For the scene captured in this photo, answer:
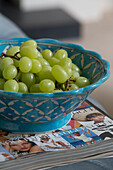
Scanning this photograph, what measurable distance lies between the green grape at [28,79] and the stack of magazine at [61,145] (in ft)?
0.40

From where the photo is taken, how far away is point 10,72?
688mm

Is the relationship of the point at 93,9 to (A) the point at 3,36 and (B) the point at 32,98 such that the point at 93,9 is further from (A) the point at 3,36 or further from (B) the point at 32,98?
(B) the point at 32,98

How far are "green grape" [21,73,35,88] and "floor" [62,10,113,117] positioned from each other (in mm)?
1489

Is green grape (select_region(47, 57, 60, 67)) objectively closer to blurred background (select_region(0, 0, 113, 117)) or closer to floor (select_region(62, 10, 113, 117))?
floor (select_region(62, 10, 113, 117))

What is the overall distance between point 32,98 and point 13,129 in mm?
136

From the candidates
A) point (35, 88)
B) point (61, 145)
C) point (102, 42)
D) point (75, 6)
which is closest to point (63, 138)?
point (61, 145)

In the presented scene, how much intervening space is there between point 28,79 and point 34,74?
4 centimetres

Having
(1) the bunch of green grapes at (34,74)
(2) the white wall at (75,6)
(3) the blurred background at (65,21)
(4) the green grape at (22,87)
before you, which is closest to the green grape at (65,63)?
(1) the bunch of green grapes at (34,74)

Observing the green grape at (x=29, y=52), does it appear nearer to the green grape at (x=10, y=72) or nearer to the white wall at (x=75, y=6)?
the green grape at (x=10, y=72)

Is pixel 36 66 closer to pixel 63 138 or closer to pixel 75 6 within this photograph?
pixel 63 138

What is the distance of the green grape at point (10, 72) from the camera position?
0.69 meters

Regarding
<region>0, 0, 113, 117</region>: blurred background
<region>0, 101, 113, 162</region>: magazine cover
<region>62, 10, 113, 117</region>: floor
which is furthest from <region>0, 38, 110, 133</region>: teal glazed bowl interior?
<region>0, 0, 113, 117</region>: blurred background

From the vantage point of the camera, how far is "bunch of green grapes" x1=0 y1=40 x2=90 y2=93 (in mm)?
687

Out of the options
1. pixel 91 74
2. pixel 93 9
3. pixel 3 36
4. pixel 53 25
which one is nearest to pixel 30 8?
pixel 53 25
